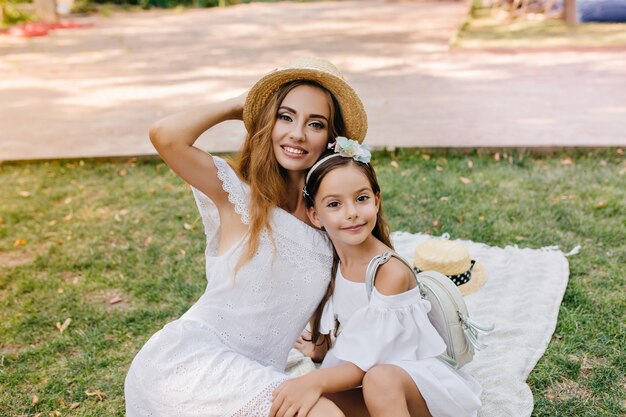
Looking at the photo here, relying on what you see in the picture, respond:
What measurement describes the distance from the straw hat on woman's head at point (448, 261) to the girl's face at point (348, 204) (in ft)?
3.97

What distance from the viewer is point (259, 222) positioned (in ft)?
8.52

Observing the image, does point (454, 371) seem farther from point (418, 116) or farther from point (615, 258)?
point (418, 116)

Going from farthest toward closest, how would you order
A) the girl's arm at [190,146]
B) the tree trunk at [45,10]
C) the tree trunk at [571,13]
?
the tree trunk at [45,10], the tree trunk at [571,13], the girl's arm at [190,146]

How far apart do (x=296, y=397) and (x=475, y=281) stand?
1.94 metres

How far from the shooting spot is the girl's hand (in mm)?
2201

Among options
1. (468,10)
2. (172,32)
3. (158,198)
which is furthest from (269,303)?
(468,10)

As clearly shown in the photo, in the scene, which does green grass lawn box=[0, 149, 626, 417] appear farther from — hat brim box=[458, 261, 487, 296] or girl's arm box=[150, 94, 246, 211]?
girl's arm box=[150, 94, 246, 211]

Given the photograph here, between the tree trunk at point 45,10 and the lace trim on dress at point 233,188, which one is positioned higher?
the tree trunk at point 45,10

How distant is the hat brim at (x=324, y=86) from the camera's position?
2572mm

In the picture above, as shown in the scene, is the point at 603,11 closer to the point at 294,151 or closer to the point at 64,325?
the point at 294,151

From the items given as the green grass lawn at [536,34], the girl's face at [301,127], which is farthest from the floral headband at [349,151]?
the green grass lawn at [536,34]

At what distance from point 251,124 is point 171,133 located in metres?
0.39

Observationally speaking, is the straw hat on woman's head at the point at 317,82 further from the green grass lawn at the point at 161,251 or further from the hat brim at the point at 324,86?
the green grass lawn at the point at 161,251

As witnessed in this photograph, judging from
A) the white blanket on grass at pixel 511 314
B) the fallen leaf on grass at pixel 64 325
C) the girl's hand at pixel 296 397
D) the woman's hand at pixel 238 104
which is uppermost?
the woman's hand at pixel 238 104
